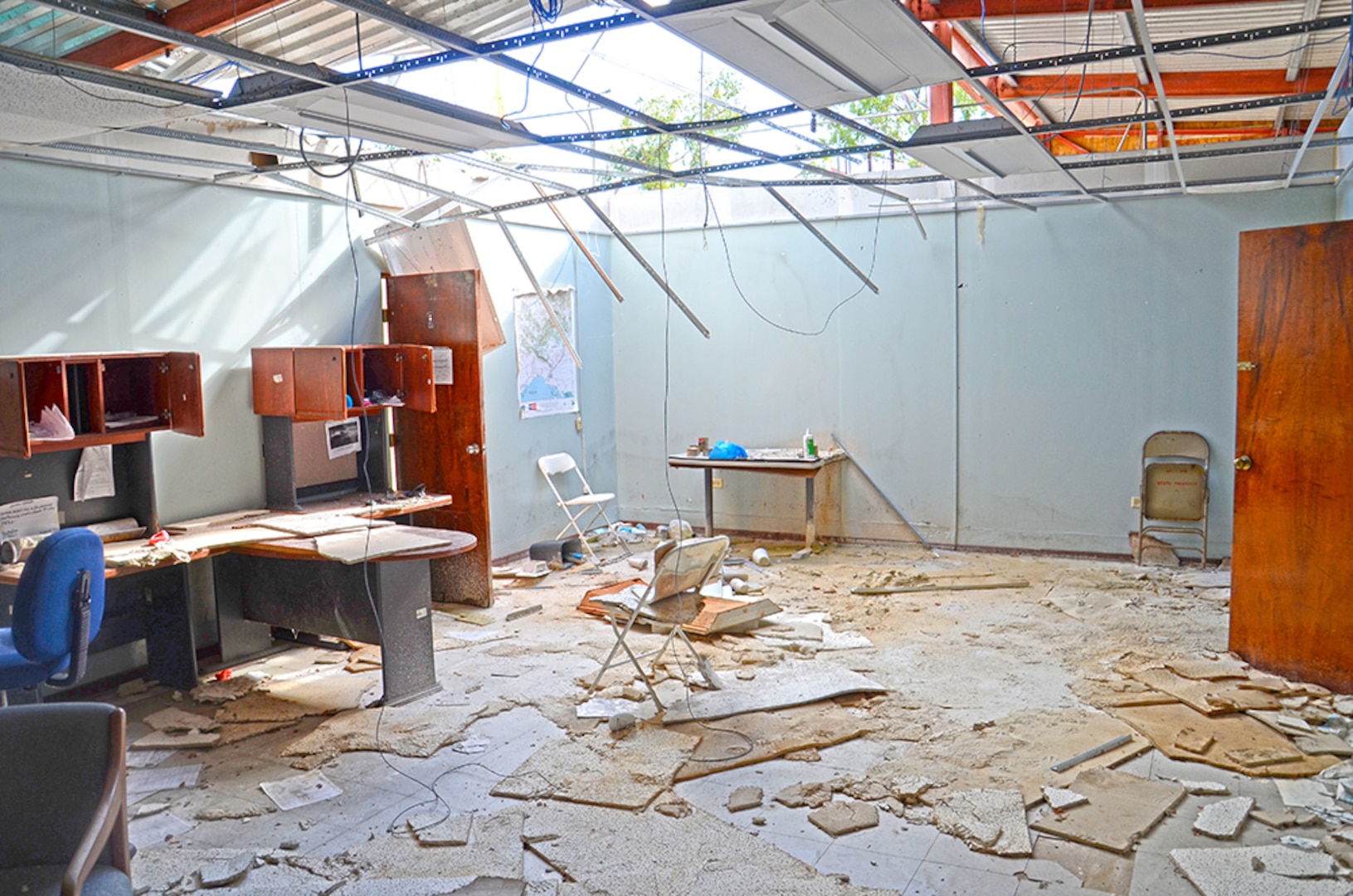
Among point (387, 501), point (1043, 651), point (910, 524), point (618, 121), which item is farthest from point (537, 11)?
point (618, 121)

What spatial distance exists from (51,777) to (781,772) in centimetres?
283

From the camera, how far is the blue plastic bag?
899 cm

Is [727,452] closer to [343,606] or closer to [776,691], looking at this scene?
[776,691]

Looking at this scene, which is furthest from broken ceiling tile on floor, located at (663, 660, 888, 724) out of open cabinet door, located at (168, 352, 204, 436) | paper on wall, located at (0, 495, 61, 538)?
paper on wall, located at (0, 495, 61, 538)

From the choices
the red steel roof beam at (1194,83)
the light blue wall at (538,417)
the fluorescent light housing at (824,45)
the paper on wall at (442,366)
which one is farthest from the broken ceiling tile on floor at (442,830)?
the red steel roof beam at (1194,83)

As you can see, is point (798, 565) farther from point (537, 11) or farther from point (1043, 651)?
point (537, 11)

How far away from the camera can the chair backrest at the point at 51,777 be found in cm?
258

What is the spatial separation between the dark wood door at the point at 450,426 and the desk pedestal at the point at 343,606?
1469 millimetres

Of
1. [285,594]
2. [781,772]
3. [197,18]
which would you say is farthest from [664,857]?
[197,18]

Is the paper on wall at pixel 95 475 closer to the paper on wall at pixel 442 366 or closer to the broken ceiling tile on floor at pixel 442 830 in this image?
the paper on wall at pixel 442 366

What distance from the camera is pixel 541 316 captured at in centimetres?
904

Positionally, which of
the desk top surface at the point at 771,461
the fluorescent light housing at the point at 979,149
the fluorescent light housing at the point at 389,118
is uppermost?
the fluorescent light housing at the point at 979,149

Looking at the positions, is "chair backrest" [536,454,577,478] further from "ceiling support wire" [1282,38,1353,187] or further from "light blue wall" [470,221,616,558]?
"ceiling support wire" [1282,38,1353,187]

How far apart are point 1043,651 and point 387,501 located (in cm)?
430
